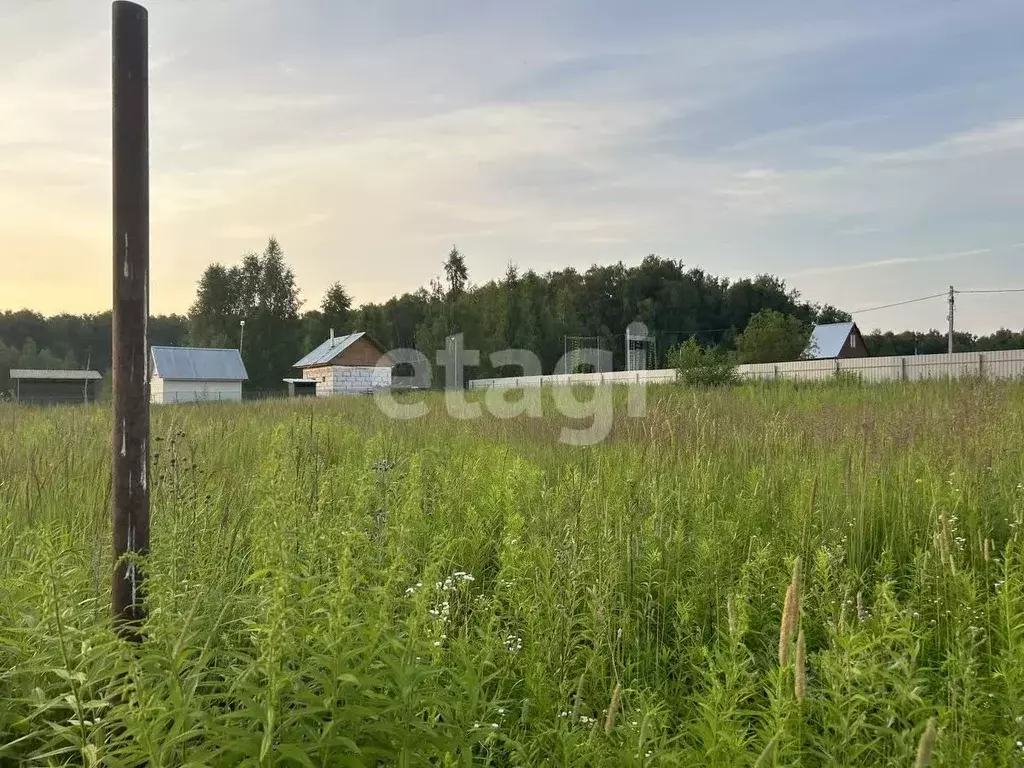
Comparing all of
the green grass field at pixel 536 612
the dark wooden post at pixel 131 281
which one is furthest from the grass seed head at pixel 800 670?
the dark wooden post at pixel 131 281

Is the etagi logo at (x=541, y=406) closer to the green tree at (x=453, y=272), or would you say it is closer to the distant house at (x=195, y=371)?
the distant house at (x=195, y=371)

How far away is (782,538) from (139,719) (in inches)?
127

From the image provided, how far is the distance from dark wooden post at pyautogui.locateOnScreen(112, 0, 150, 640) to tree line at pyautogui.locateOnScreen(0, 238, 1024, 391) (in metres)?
42.1

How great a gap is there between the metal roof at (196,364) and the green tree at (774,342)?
1380 inches

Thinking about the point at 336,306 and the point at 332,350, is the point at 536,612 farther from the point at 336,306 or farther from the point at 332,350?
the point at 336,306

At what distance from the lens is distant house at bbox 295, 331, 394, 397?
4288 centimetres

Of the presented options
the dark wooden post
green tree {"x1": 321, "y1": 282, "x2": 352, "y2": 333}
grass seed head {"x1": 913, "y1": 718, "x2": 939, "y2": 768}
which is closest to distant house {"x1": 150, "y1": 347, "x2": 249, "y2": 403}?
green tree {"x1": 321, "y1": 282, "x2": 352, "y2": 333}

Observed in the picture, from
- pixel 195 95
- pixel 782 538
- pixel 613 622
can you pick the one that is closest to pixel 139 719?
pixel 613 622

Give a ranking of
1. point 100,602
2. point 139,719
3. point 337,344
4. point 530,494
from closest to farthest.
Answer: point 139,719 → point 100,602 → point 530,494 → point 337,344

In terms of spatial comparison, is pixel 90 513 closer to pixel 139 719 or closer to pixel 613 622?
pixel 139 719

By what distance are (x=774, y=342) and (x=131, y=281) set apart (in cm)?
4249

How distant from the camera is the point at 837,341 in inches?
1873

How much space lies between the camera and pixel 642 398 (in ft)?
39.8

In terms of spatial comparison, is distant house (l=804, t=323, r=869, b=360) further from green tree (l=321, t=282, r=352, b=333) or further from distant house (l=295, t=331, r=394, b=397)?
green tree (l=321, t=282, r=352, b=333)
